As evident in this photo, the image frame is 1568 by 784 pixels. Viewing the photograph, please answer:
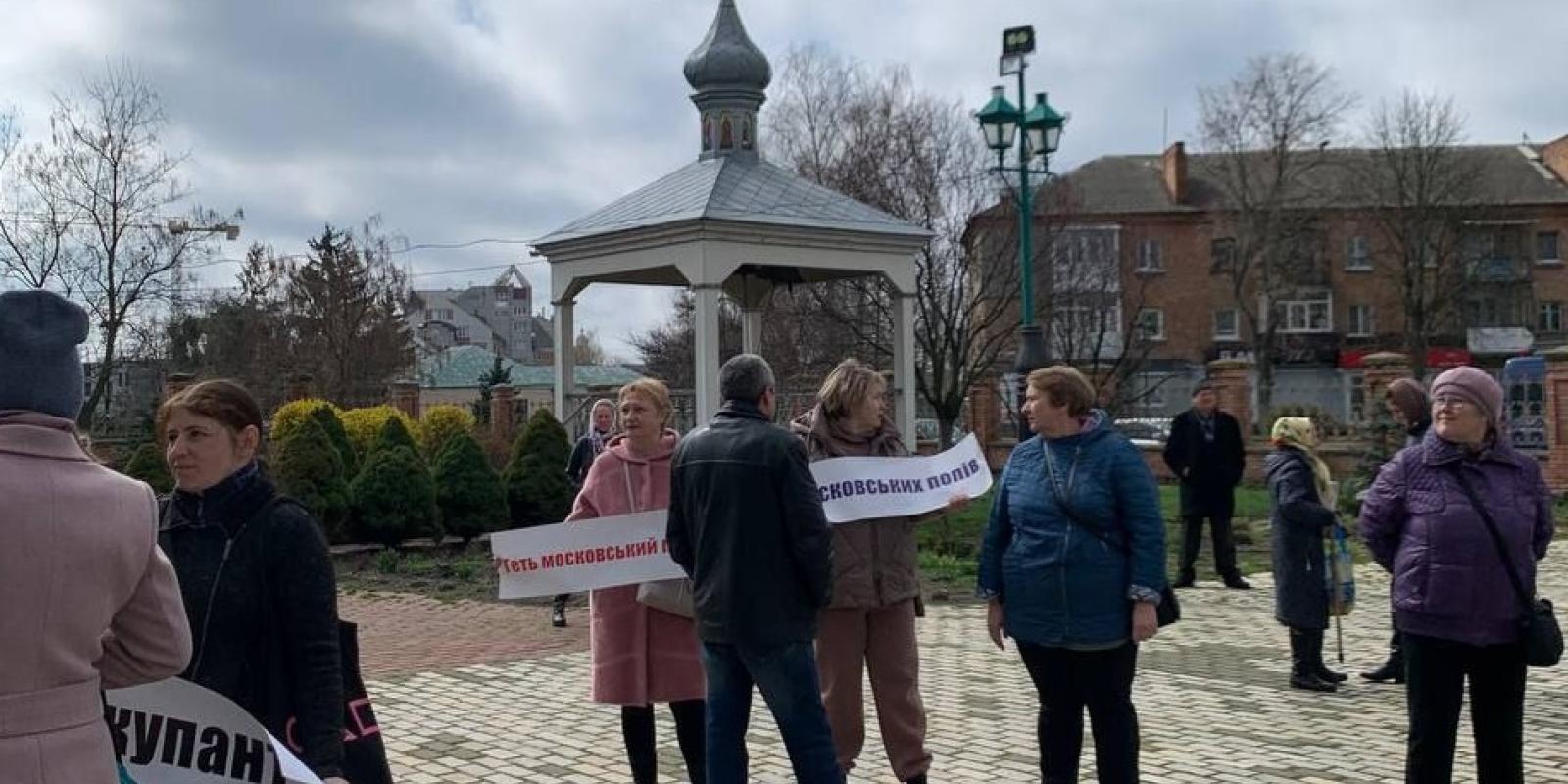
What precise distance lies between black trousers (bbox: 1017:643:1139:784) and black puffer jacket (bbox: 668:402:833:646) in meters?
0.98

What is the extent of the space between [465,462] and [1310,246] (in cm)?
4747

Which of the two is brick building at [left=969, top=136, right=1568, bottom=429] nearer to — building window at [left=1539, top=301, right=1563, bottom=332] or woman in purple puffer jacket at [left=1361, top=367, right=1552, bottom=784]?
building window at [left=1539, top=301, right=1563, bottom=332]

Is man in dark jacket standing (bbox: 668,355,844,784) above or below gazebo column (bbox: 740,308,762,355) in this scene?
below

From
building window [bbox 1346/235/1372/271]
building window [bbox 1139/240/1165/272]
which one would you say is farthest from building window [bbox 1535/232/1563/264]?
building window [bbox 1139/240/1165/272]

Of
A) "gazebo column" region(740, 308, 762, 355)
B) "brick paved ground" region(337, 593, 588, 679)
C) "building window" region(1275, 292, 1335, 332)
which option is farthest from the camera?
"building window" region(1275, 292, 1335, 332)

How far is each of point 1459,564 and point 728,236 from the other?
11.2 metres

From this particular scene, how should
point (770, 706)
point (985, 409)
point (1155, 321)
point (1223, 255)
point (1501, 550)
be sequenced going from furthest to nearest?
point (1155, 321), point (1223, 255), point (985, 409), point (770, 706), point (1501, 550)

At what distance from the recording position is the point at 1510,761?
522cm

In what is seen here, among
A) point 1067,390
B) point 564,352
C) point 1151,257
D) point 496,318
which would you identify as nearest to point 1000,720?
point 1067,390

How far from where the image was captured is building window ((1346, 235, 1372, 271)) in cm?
5938

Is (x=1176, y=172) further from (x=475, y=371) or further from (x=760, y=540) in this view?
(x=760, y=540)

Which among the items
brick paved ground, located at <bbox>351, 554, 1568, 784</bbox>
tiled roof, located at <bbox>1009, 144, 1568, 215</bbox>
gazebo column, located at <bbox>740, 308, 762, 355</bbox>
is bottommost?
brick paved ground, located at <bbox>351, 554, 1568, 784</bbox>

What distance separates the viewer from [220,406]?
347cm

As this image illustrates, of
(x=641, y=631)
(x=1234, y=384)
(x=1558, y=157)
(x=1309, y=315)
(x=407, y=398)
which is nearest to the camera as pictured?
(x=641, y=631)
